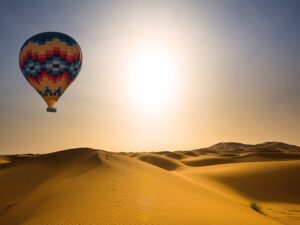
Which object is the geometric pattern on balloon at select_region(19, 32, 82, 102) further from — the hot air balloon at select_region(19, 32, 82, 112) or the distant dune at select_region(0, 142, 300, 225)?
the distant dune at select_region(0, 142, 300, 225)

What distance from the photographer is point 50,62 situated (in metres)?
28.1

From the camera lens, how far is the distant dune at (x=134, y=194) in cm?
1017

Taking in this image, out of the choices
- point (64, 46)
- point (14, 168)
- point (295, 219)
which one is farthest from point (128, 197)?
point (64, 46)

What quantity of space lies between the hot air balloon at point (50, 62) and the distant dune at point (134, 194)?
6.33m

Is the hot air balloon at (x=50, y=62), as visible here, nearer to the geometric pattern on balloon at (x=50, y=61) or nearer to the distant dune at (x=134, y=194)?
the geometric pattern on balloon at (x=50, y=61)

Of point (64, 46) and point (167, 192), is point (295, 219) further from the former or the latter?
point (64, 46)

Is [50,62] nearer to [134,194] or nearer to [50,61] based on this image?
[50,61]

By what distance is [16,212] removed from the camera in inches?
527

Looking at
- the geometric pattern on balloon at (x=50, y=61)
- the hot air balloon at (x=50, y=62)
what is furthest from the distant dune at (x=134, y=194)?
the geometric pattern on balloon at (x=50, y=61)

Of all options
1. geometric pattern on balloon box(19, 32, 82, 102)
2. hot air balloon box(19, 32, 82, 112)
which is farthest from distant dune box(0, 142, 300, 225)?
geometric pattern on balloon box(19, 32, 82, 102)

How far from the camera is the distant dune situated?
10172 mm

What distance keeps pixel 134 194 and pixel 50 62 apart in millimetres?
18979

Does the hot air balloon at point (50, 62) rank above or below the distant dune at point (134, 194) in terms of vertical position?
above

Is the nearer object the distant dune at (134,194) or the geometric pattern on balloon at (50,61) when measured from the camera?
the distant dune at (134,194)
